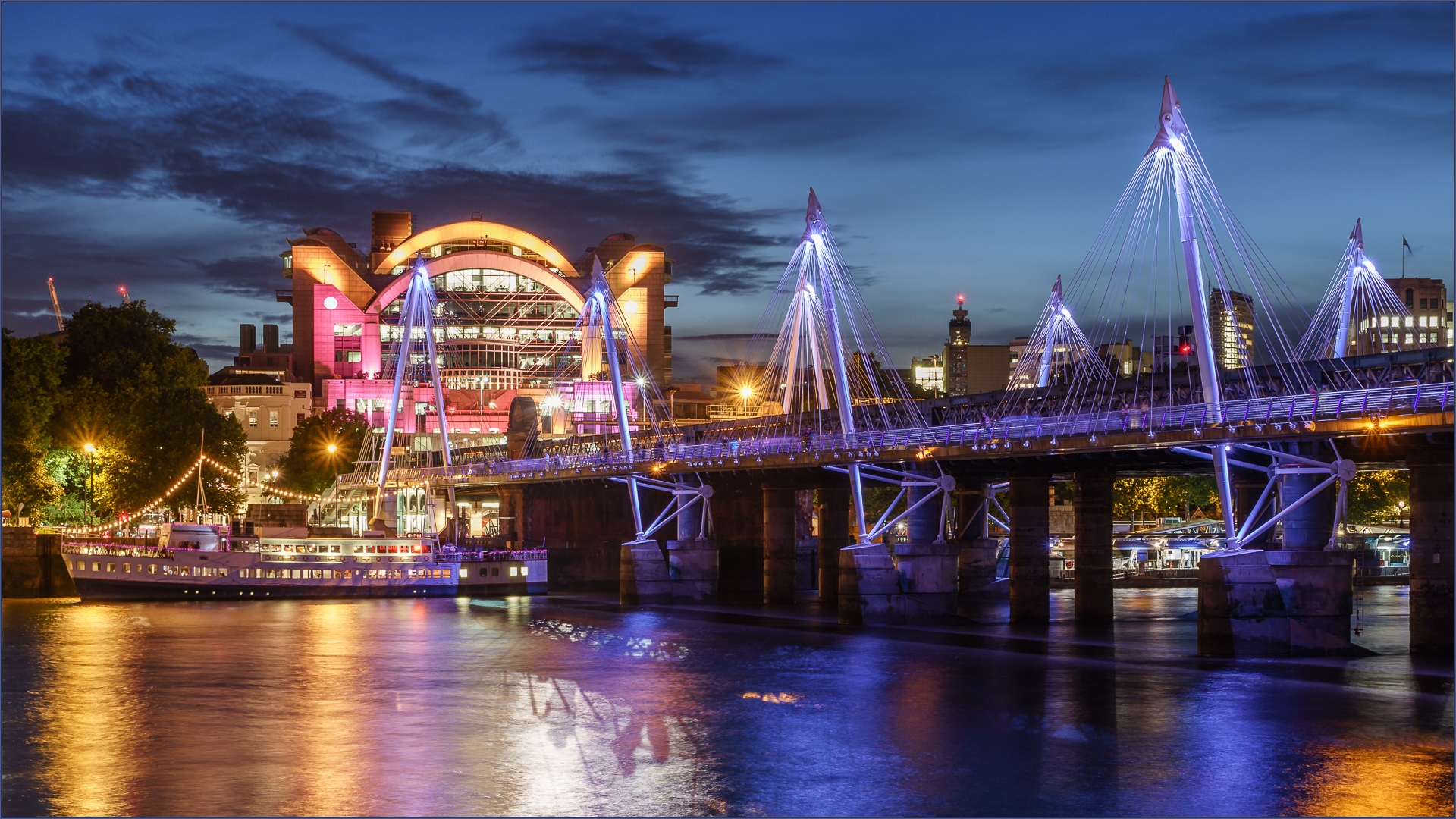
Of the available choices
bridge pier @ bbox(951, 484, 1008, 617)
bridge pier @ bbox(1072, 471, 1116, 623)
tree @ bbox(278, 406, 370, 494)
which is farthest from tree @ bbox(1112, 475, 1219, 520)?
bridge pier @ bbox(1072, 471, 1116, 623)

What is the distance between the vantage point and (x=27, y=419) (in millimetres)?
102312

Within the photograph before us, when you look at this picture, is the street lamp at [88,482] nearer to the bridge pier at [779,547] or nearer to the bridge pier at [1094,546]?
the bridge pier at [779,547]

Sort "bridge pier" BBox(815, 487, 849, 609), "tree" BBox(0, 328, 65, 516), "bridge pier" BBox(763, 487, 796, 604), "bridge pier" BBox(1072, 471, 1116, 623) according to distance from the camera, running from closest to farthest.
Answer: "bridge pier" BBox(1072, 471, 1116, 623) → "bridge pier" BBox(815, 487, 849, 609) → "bridge pier" BBox(763, 487, 796, 604) → "tree" BBox(0, 328, 65, 516)

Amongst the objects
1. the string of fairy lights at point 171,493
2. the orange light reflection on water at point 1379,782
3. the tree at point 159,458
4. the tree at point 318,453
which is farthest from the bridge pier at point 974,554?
the tree at point 318,453

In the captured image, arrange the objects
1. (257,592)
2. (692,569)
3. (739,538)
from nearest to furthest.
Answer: (692,569) → (257,592) → (739,538)

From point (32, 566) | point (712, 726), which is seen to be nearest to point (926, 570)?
point (712, 726)

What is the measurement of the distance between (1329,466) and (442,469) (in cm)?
8704

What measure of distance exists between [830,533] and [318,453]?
76804mm

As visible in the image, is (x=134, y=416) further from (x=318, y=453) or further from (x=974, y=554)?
(x=974, y=554)

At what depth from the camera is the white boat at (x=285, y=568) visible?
313 feet

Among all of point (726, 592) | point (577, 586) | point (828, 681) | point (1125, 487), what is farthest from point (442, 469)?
point (828, 681)

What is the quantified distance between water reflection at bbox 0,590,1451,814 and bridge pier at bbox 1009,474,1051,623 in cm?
626

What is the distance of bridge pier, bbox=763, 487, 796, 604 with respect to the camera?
311 feet

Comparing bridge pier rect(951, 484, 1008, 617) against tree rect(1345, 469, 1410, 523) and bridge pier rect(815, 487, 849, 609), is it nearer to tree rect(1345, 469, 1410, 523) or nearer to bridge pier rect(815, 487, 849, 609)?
bridge pier rect(815, 487, 849, 609)
